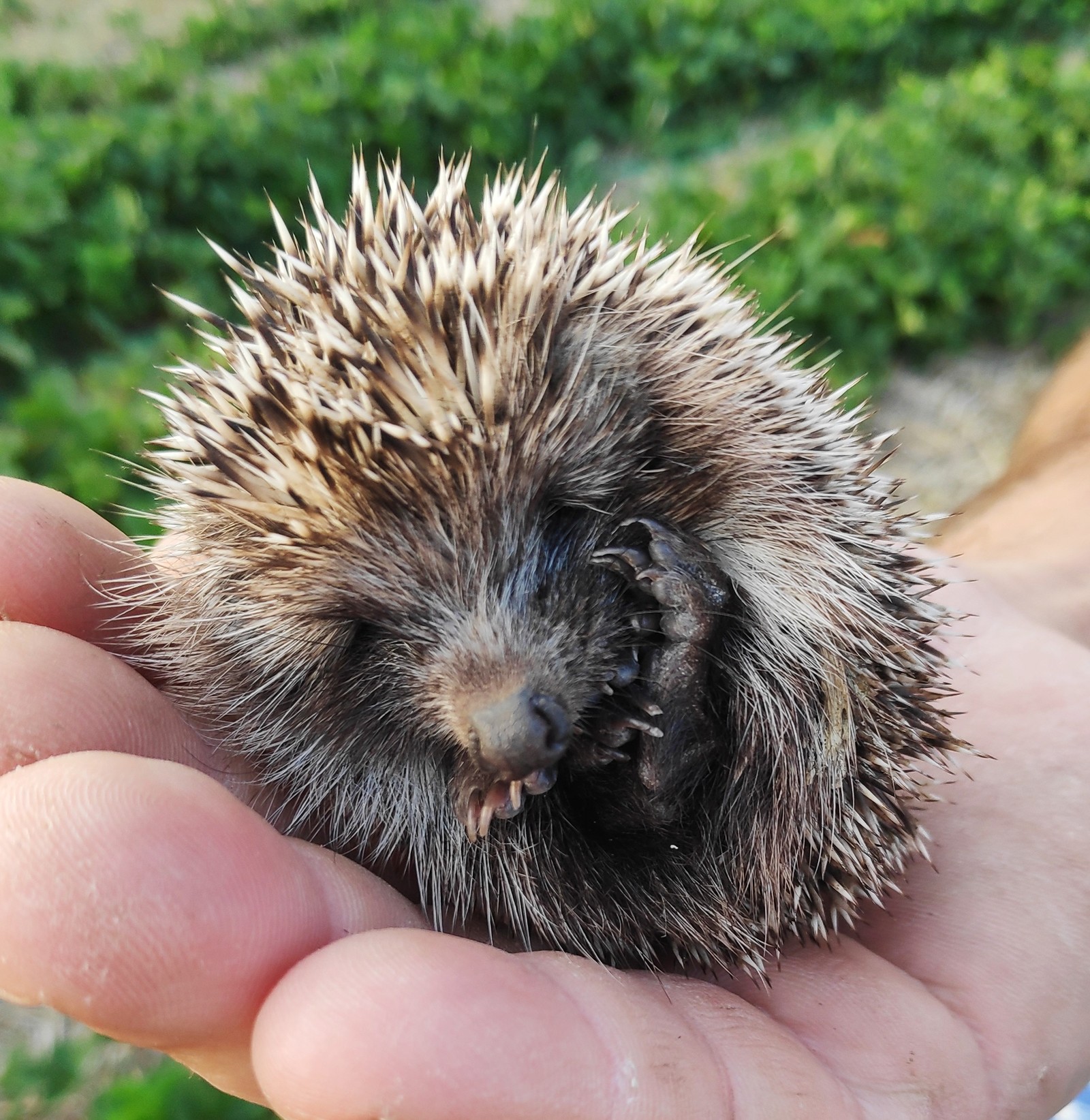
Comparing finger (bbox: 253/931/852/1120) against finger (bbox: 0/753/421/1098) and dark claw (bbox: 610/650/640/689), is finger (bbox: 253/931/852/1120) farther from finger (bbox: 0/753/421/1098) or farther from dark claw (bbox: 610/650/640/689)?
dark claw (bbox: 610/650/640/689)

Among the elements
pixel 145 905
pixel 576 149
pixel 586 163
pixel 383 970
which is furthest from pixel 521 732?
pixel 576 149

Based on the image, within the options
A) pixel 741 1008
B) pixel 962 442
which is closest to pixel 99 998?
pixel 741 1008

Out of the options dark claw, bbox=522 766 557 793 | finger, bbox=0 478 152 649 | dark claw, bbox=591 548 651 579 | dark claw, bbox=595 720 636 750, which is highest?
dark claw, bbox=591 548 651 579

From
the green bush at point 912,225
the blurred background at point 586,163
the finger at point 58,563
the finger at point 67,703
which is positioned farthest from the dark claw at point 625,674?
the green bush at point 912,225

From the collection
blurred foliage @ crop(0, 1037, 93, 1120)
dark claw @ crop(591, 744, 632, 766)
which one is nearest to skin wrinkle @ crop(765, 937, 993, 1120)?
dark claw @ crop(591, 744, 632, 766)

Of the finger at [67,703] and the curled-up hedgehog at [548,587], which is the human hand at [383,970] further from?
the curled-up hedgehog at [548,587]
